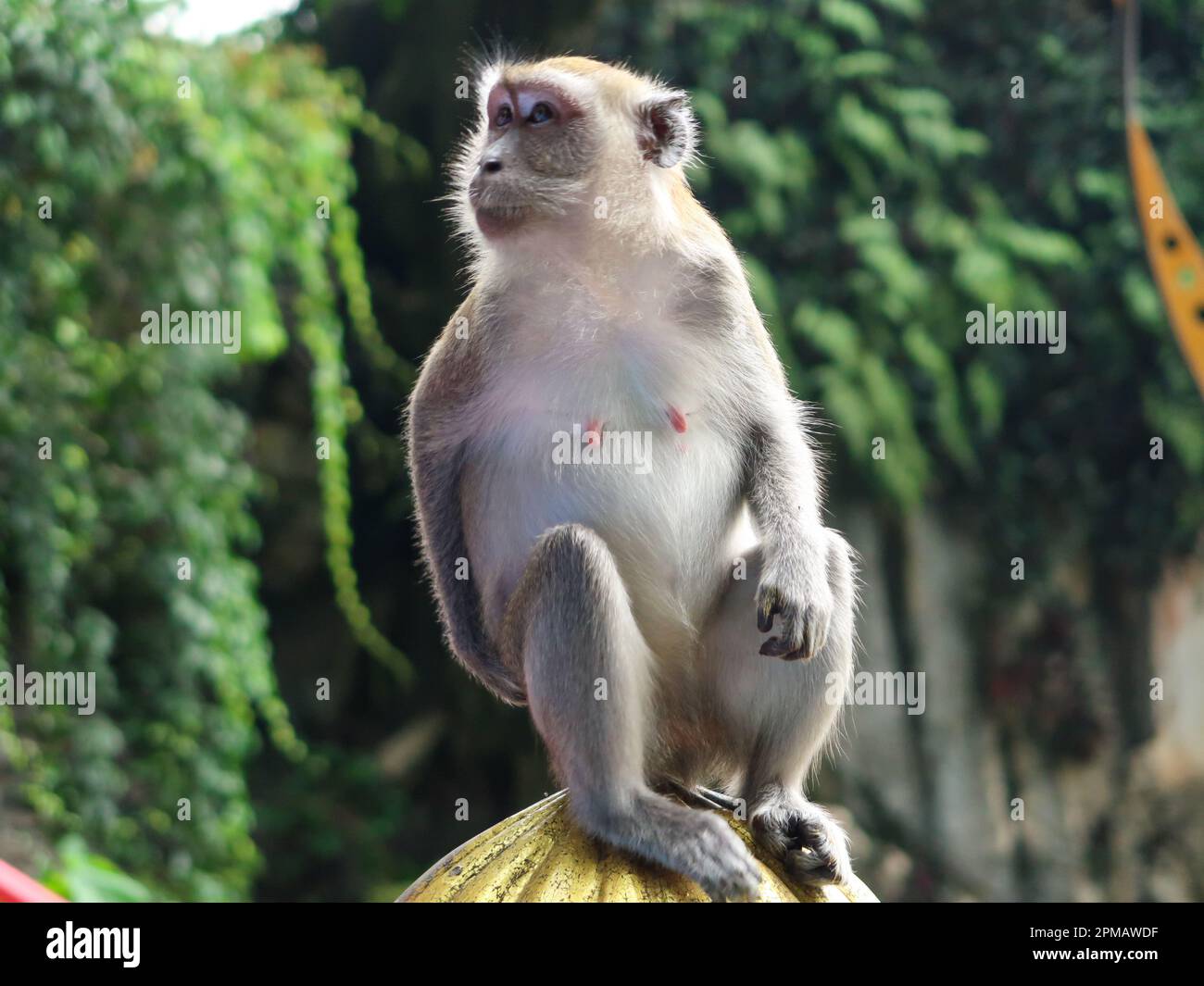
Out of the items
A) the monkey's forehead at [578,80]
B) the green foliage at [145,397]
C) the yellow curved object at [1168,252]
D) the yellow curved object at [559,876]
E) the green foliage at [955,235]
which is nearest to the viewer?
the yellow curved object at [559,876]

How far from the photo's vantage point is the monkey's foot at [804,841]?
2.88 m

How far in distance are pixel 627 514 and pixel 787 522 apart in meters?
0.38

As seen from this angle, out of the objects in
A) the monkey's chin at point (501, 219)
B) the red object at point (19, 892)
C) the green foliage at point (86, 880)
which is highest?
the monkey's chin at point (501, 219)

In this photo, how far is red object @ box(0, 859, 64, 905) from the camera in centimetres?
229

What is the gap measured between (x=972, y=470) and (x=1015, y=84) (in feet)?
7.71

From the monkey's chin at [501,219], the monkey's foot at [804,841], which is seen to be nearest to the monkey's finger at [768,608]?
the monkey's foot at [804,841]

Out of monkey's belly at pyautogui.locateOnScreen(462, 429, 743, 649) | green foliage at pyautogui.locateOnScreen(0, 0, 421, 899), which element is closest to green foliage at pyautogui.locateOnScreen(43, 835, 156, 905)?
green foliage at pyautogui.locateOnScreen(0, 0, 421, 899)

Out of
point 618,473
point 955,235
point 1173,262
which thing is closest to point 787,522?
point 618,473

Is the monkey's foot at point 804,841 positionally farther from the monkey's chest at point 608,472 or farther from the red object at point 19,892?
the red object at point 19,892

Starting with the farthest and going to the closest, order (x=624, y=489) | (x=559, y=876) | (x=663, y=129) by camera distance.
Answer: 1. (x=663, y=129)
2. (x=624, y=489)
3. (x=559, y=876)

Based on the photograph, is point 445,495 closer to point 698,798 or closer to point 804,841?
point 698,798

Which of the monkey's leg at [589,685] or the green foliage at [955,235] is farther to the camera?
the green foliage at [955,235]

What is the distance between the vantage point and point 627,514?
3.15 m

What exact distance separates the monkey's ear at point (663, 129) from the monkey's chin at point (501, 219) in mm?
430
